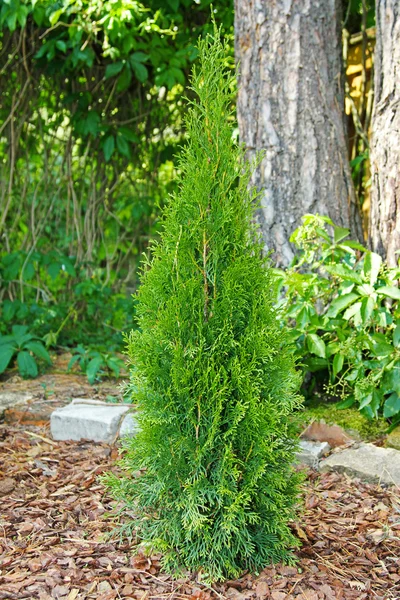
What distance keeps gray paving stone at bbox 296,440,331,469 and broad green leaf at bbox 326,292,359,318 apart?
Result: 0.69m

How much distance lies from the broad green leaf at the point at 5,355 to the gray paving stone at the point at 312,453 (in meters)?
2.19

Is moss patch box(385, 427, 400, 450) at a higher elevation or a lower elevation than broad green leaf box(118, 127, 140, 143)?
lower

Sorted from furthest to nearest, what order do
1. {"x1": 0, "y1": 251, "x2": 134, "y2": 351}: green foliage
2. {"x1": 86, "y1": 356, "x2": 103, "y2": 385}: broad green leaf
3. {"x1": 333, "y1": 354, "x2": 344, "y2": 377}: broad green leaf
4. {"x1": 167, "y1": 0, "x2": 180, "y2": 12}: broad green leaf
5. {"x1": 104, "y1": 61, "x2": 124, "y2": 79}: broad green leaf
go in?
{"x1": 0, "y1": 251, "x2": 134, "y2": 351}: green foliage
{"x1": 104, "y1": 61, "x2": 124, "y2": 79}: broad green leaf
{"x1": 167, "y1": 0, "x2": 180, "y2": 12}: broad green leaf
{"x1": 86, "y1": 356, "x2": 103, "y2": 385}: broad green leaf
{"x1": 333, "y1": 354, "x2": 344, "y2": 377}: broad green leaf

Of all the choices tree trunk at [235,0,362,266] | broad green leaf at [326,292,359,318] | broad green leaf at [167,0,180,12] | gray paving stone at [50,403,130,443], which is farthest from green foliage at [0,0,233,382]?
broad green leaf at [326,292,359,318]

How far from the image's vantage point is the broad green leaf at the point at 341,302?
10.8 ft

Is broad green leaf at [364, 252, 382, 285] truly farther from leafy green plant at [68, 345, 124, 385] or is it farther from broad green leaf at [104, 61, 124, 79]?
broad green leaf at [104, 61, 124, 79]

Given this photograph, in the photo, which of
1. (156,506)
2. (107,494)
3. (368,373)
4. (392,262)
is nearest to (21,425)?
(107,494)

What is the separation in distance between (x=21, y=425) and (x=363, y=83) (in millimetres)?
3306

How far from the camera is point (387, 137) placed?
3545mm

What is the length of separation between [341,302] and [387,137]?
978 mm

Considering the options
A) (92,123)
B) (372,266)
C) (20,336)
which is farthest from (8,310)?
(372,266)

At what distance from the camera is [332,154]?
3.84 m

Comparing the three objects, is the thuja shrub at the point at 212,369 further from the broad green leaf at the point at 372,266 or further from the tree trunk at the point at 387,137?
the tree trunk at the point at 387,137

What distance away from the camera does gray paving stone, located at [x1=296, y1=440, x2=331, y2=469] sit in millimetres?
3314
